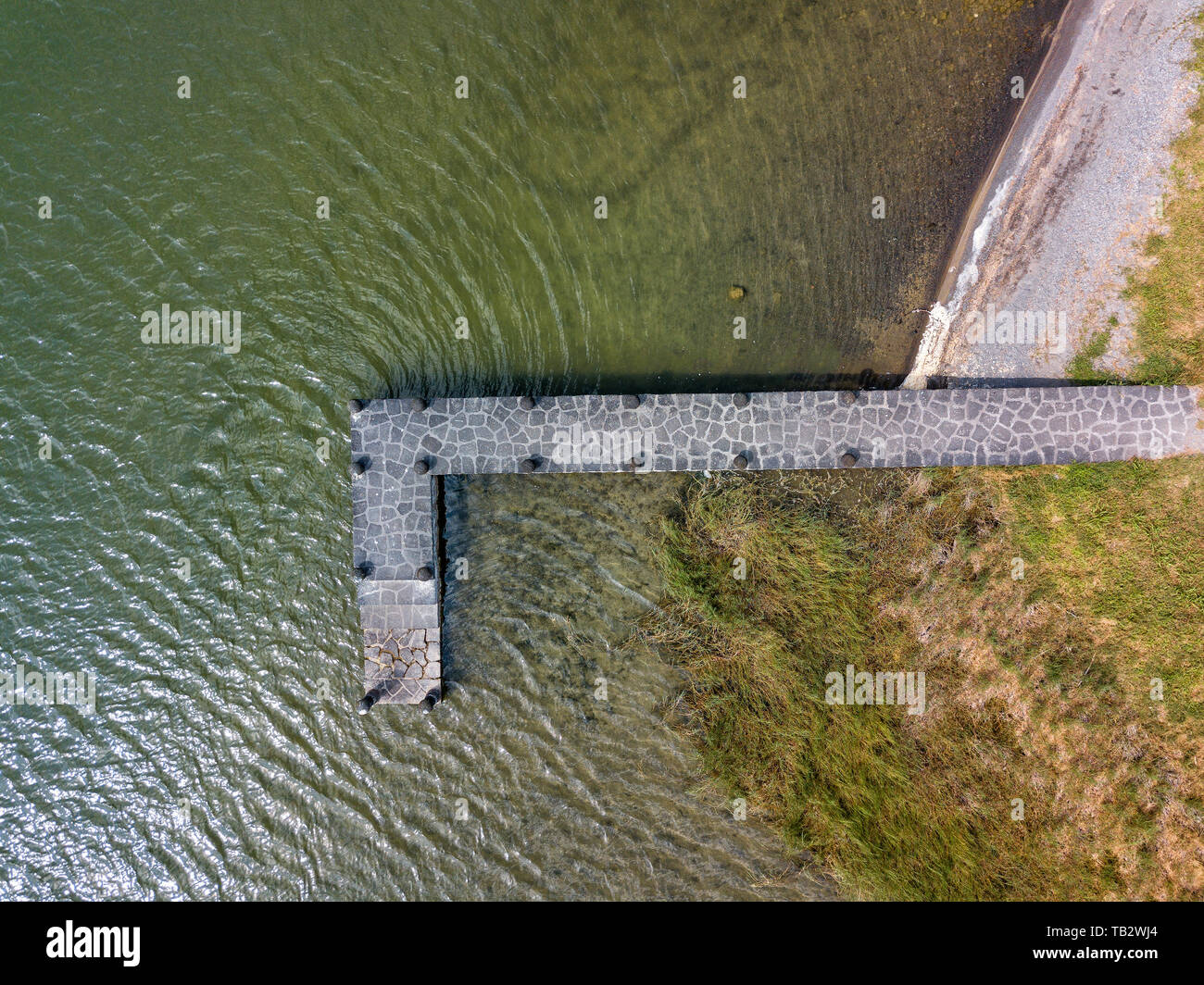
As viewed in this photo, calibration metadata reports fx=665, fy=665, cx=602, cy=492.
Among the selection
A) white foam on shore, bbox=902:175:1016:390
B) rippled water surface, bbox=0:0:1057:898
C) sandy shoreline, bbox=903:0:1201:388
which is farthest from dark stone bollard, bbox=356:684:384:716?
sandy shoreline, bbox=903:0:1201:388

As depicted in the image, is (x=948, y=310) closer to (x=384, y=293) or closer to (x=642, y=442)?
(x=642, y=442)

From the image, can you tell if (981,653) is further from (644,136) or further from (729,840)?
(644,136)

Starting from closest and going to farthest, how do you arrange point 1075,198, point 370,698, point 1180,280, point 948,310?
point 1180,280
point 370,698
point 1075,198
point 948,310

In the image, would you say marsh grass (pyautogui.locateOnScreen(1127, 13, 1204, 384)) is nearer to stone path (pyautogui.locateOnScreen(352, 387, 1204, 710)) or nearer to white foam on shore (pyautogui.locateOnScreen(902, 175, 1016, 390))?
stone path (pyautogui.locateOnScreen(352, 387, 1204, 710))

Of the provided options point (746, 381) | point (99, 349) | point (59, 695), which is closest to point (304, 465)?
point (99, 349)

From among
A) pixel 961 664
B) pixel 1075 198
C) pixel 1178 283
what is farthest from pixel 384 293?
pixel 1178 283

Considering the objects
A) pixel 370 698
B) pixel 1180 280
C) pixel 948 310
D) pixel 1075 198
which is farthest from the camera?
pixel 948 310

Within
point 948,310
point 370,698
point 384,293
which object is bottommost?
point 370,698
